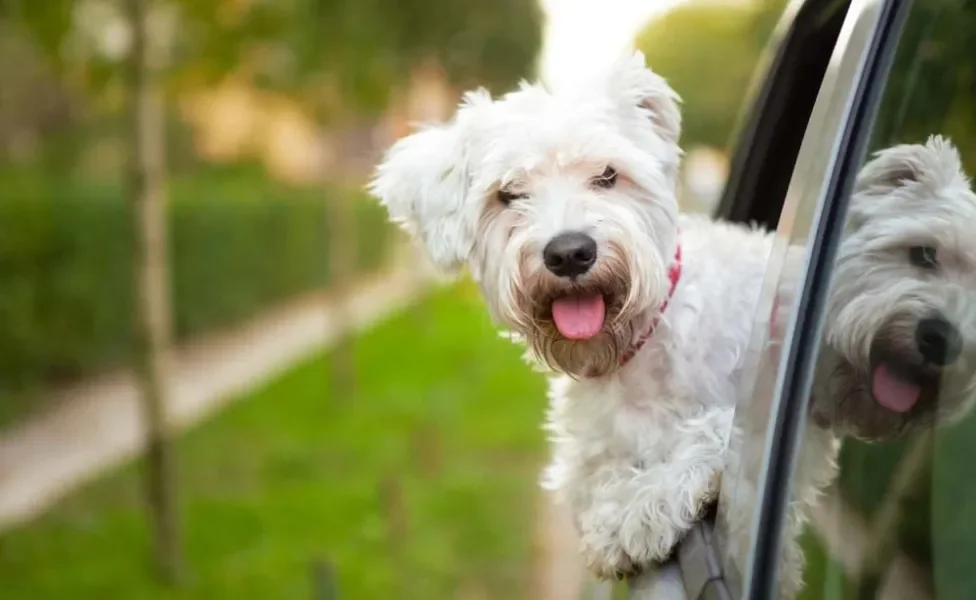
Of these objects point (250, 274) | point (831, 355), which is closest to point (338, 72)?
point (250, 274)

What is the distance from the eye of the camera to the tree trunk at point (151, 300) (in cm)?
611

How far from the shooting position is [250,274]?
16469 mm

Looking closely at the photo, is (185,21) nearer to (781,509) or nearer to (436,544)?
(436,544)

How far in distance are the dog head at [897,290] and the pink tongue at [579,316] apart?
640 millimetres

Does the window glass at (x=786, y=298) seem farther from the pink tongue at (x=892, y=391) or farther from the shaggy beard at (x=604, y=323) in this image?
the shaggy beard at (x=604, y=323)

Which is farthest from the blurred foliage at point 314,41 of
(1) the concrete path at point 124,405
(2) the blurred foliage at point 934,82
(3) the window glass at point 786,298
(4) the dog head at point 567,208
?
(2) the blurred foliage at point 934,82

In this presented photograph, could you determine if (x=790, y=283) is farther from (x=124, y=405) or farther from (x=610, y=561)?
(x=124, y=405)

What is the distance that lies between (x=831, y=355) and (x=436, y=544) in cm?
529

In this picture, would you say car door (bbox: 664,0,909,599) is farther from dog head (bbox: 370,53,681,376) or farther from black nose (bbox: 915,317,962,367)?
dog head (bbox: 370,53,681,376)

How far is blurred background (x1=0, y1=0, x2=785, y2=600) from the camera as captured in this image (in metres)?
6.18

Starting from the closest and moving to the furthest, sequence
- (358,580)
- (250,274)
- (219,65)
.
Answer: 1. (358,580)
2. (219,65)
3. (250,274)

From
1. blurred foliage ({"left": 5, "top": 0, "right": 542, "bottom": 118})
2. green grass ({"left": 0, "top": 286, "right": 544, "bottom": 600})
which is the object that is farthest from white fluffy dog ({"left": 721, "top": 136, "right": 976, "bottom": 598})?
blurred foliage ({"left": 5, "top": 0, "right": 542, "bottom": 118})

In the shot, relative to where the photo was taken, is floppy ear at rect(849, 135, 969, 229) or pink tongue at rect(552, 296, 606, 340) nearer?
floppy ear at rect(849, 135, 969, 229)

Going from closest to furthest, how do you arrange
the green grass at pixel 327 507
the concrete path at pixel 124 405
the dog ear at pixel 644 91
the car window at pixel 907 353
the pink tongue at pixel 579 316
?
the car window at pixel 907 353 < the pink tongue at pixel 579 316 < the dog ear at pixel 644 91 < the green grass at pixel 327 507 < the concrete path at pixel 124 405
